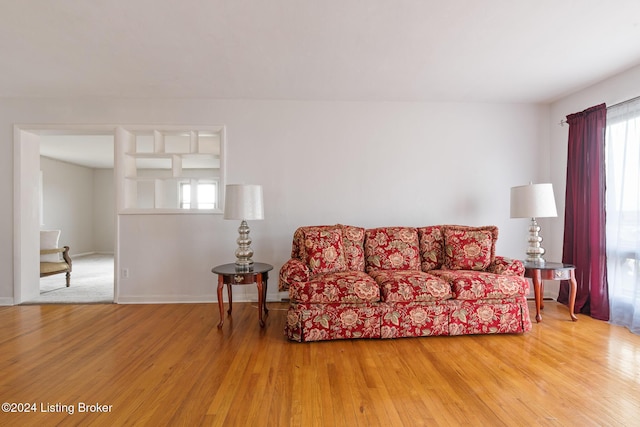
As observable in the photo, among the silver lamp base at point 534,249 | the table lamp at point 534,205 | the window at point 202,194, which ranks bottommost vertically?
the silver lamp base at point 534,249

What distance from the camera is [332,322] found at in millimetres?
2895

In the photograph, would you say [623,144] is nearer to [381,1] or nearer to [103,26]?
[381,1]

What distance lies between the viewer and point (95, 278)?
5.77m

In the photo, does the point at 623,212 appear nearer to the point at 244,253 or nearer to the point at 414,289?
the point at 414,289

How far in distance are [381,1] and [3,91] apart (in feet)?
14.1

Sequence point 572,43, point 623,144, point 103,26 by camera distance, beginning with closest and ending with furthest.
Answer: point 103,26 < point 572,43 < point 623,144

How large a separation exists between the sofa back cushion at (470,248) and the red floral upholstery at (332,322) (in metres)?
1.14

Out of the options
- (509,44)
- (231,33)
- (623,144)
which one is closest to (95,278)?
(231,33)

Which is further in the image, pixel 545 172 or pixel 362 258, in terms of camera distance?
pixel 545 172

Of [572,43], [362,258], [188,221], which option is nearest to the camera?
[572,43]

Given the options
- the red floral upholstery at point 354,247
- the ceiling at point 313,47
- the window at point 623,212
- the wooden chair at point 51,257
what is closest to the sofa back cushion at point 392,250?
the red floral upholstery at point 354,247

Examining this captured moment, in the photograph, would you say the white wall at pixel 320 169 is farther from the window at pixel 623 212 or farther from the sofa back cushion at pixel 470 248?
the window at pixel 623 212

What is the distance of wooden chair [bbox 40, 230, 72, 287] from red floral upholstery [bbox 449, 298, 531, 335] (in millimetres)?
5314

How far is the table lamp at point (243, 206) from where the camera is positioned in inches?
134
